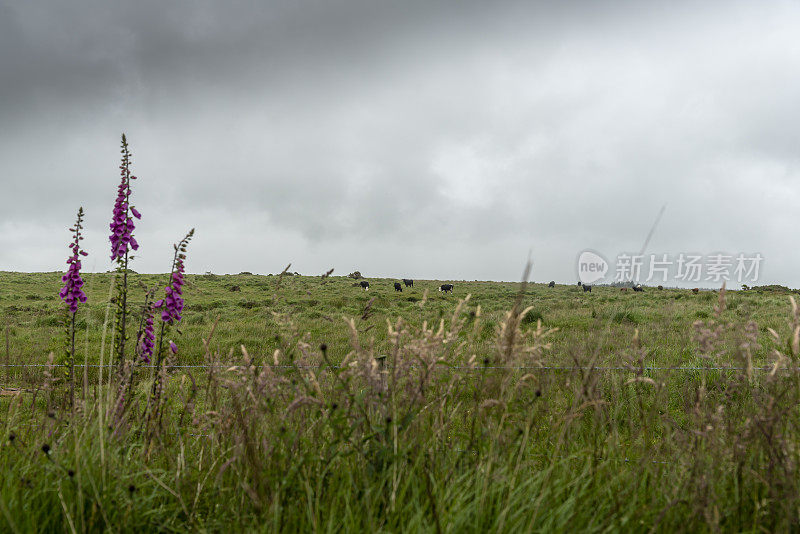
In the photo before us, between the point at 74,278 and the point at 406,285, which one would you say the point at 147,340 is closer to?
the point at 74,278

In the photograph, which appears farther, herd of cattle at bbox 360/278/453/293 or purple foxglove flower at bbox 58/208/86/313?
herd of cattle at bbox 360/278/453/293

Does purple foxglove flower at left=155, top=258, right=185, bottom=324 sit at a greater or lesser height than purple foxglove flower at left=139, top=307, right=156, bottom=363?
greater

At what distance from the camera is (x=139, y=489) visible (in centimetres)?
244

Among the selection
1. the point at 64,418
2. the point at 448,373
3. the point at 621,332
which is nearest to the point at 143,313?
the point at 64,418

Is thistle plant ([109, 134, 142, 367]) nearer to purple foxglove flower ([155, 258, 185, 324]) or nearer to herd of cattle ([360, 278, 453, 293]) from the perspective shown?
purple foxglove flower ([155, 258, 185, 324])

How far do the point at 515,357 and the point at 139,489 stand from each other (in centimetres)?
201

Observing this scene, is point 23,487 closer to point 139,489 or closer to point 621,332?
point 139,489

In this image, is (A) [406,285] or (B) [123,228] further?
(A) [406,285]

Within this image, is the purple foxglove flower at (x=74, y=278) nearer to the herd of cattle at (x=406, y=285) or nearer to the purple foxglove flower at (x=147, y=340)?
the purple foxglove flower at (x=147, y=340)

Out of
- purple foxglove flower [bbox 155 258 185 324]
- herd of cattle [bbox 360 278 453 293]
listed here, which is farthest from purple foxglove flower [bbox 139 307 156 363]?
herd of cattle [bbox 360 278 453 293]

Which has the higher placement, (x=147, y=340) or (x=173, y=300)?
(x=173, y=300)

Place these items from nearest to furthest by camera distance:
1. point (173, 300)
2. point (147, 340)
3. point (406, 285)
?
point (173, 300) → point (147, 340) → point (406, 285)

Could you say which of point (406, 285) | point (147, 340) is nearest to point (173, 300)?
point (147, 340)

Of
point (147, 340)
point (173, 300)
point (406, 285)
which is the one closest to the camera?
point (173, 300)
